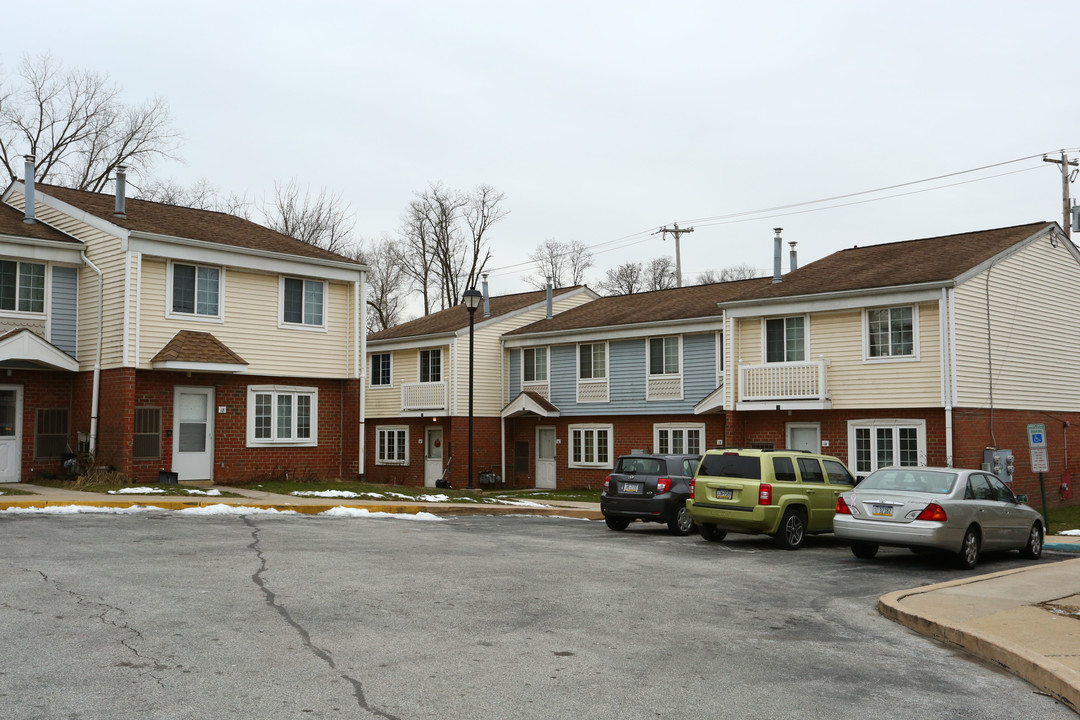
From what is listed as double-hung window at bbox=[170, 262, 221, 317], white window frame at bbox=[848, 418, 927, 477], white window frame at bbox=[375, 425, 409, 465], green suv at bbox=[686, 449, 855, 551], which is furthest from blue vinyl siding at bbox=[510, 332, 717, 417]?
double-hung window at bbox=[170, 262, 221, 317]

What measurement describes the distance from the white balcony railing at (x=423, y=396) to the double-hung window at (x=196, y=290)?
38.3 feet

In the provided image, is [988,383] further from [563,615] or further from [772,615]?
[563,615]

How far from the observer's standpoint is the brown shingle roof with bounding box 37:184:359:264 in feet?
80.2

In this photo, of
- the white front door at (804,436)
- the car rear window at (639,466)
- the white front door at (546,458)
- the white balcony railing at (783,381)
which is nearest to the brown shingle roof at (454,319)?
the white front door at (546,458)

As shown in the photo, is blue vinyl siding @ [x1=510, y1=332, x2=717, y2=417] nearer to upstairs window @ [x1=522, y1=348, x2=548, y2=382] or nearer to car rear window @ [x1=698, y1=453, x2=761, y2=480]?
upstairs window @ [x1=522, y1=348, x2=548, y2=382]

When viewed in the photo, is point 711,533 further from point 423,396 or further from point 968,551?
point 423,396

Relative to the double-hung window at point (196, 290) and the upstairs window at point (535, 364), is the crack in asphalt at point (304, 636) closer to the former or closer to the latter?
the double-hung window at point (196, 290)

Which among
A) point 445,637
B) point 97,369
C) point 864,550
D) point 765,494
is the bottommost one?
point 864,550

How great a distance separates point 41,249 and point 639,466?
15050 millimetres

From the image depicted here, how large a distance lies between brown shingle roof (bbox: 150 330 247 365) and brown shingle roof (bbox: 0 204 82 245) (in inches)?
138

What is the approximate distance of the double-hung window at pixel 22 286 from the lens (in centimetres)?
2308

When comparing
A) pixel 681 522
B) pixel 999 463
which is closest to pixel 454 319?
pixel 999 463

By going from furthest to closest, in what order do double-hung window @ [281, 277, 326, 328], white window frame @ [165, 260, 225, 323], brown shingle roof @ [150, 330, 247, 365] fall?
double-hung window @ [281, 277, 326, 328] → white window frame @ [165, 260, 225, 323] → brown shingle roof @ [150, 330, 247, 365]

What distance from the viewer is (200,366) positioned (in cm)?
2345
